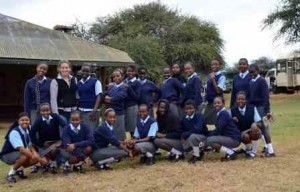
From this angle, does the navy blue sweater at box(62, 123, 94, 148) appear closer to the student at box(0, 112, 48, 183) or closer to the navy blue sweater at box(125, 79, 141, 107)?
the student at box(0, 112, 48, 183)

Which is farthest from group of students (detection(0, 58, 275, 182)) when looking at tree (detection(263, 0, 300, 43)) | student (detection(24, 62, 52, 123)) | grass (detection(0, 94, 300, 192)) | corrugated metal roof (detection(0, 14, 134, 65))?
tree (detection(263, 0, 300, 43))

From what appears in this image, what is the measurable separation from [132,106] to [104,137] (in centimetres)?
131

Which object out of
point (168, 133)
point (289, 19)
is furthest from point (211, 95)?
point (289, 19)

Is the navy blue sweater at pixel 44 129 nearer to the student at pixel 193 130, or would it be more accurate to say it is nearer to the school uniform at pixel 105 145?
the school uniform at pixel 105 145

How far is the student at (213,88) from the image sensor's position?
9.02 m

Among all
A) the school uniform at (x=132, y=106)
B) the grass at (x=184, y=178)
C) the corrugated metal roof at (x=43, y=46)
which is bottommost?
the grass at (x=184, y=178)

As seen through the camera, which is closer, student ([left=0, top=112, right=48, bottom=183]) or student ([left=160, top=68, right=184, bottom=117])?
student ([left=0, top=112, right=48, bottom=183])

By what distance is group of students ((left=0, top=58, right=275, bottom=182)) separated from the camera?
310 inches

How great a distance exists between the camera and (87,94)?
27.8 feet

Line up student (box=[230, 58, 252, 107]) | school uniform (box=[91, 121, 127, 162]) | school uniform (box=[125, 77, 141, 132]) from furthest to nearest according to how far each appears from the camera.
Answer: school uniform (box=[125, 77, 141, 132]), student (box=[230, 58, 252, 107]), school uniform (box=[91, 121, 127, 162])

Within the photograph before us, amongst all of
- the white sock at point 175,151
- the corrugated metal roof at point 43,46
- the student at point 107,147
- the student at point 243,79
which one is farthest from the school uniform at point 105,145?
the corrugated metal roof at point 43,46

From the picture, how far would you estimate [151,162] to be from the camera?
27.8ft

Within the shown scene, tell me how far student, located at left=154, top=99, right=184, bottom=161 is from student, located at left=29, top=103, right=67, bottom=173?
1.58 m

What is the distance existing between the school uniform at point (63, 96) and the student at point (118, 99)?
615 millimetres
